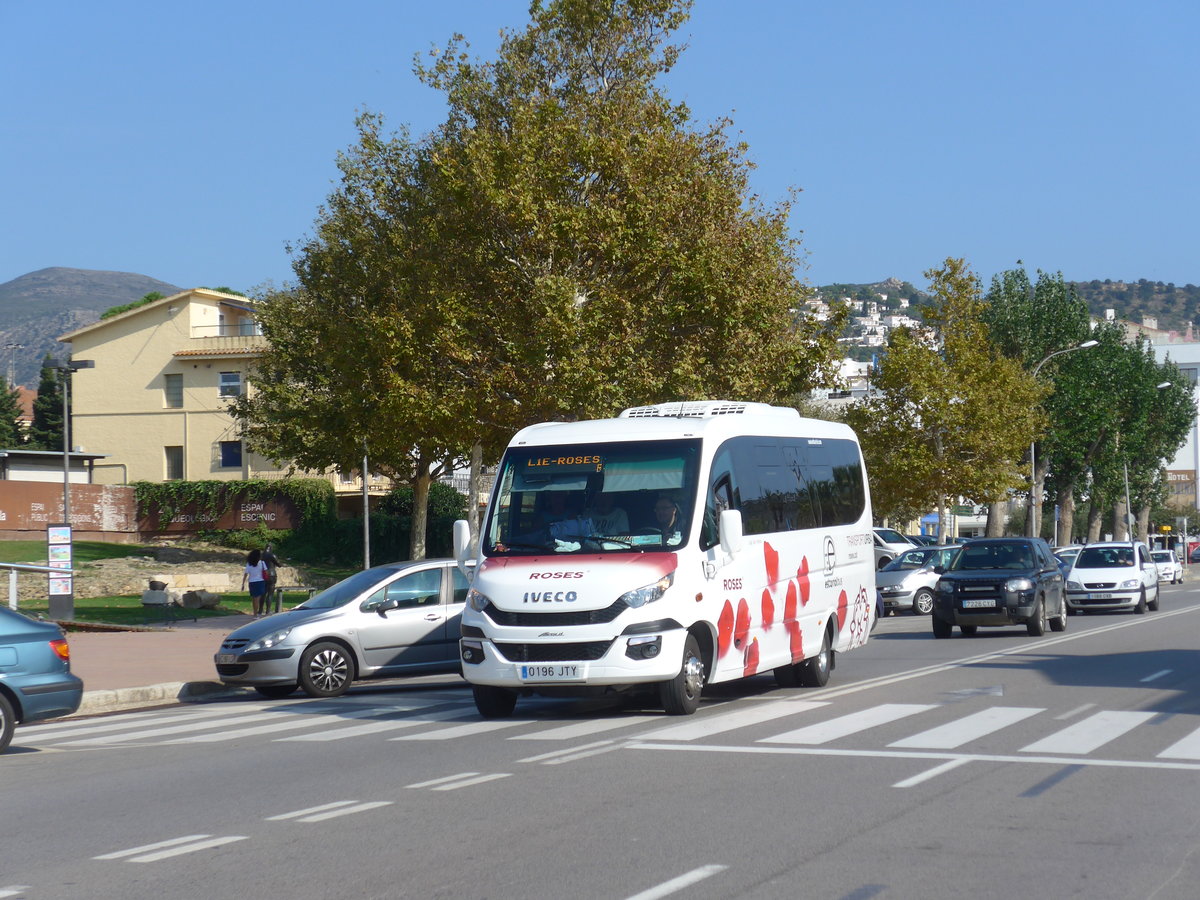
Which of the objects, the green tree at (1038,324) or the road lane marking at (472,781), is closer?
the road lane marking at (472,781)

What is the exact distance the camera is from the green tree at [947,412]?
174ft

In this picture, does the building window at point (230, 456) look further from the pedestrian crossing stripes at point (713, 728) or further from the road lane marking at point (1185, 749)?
the road lane marking at point (1185, 749)

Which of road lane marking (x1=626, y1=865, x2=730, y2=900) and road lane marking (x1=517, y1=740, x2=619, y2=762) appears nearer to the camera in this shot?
road lane marking (x1=626, y1=865, x2=730, y2=900)

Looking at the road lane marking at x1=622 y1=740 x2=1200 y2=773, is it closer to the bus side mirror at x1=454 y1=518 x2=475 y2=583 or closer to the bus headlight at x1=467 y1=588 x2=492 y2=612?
the bus headlight at x1=467 y1=588 x2=492 y2=612

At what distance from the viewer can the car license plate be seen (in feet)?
41.0

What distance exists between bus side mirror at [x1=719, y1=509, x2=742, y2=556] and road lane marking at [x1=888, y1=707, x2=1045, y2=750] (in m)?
2.57

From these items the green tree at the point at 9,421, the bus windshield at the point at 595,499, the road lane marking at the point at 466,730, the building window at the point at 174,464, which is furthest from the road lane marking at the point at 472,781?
the green tree at the point at 9,421

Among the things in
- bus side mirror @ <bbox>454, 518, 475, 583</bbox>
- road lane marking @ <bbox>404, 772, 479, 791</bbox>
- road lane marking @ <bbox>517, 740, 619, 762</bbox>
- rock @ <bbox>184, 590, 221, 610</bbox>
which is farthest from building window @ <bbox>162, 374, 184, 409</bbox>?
road lane marking @ <bbox>404, 772, 479, 791</bbox>

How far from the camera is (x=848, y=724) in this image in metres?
12.4

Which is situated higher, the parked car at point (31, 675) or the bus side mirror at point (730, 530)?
the bus side mirror at point (730, 530)

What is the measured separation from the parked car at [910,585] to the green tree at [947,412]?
15.8 metres

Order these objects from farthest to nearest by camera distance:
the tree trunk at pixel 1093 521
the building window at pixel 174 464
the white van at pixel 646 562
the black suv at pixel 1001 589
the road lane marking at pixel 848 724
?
1. the tree trunk at pixel 1093 521
2. the building window at pixel 174 464
3. the black suv at pixel 1001 589
4. the white van at pixel 646 562
5. the road lane marking at pixel 848 724

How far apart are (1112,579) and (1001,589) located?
10614mm

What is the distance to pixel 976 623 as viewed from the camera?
24656mm
